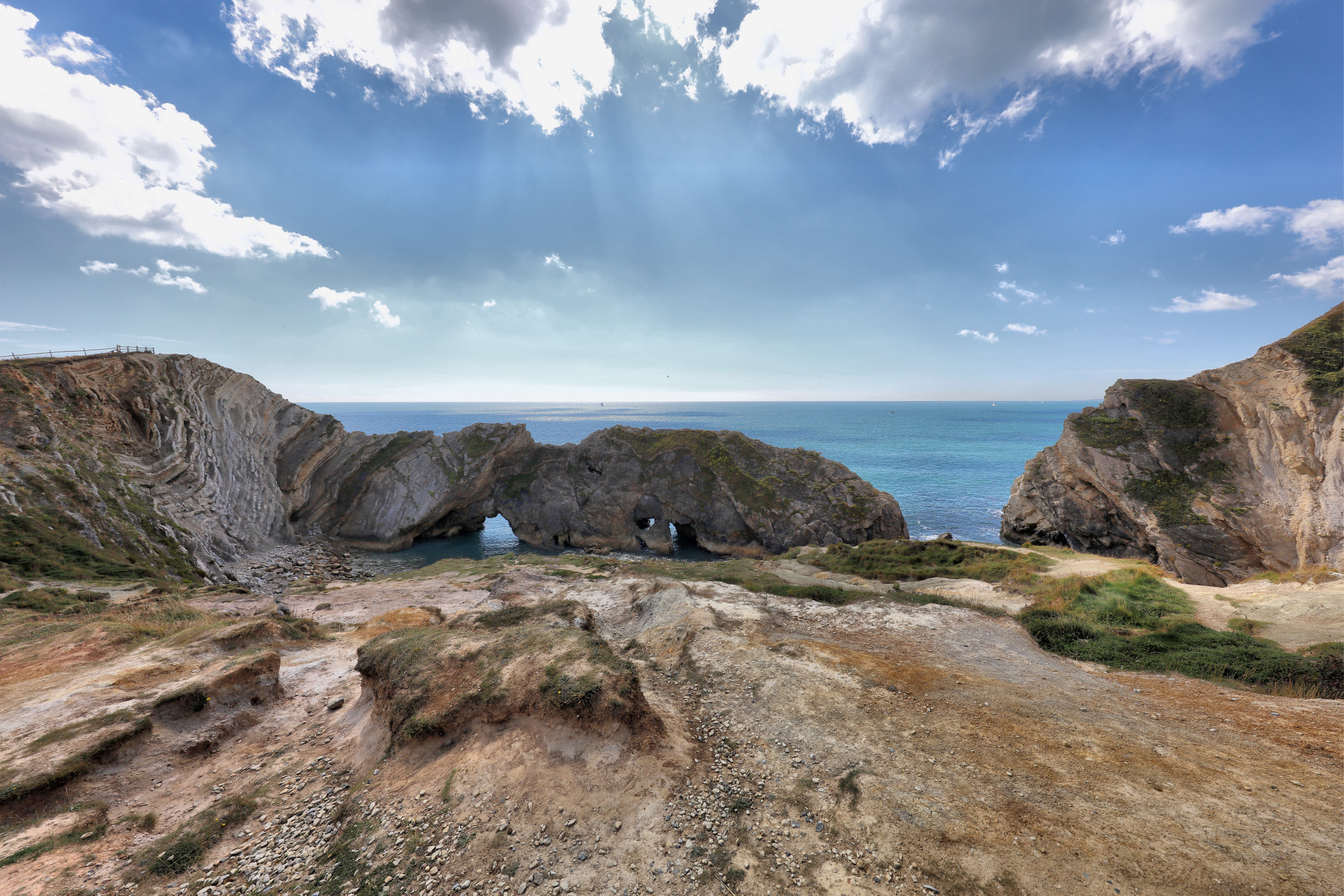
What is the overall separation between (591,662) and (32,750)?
33.7ft

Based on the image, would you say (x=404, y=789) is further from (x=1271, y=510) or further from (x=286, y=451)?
(x=286, y=451)

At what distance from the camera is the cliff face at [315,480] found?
27406 mm

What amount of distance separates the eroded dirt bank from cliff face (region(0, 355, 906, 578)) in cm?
2213

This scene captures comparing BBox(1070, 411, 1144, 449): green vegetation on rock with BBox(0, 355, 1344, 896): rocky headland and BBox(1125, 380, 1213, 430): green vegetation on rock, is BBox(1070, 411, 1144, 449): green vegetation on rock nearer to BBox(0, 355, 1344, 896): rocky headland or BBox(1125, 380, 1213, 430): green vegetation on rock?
BBox(1125, 380, 1213, 430): green vegetation on rock

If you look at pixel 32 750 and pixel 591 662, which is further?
pixel 591 662

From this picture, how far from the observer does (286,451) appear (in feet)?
165

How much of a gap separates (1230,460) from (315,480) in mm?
86666

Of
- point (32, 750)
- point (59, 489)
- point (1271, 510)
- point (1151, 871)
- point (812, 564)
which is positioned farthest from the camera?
point (812, 564)

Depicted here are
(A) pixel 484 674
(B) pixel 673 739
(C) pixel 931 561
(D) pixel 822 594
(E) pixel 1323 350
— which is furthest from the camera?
(C) pixel 931 561

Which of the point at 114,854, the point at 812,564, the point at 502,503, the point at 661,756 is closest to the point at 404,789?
the point at 114,854

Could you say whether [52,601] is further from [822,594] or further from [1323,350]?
[1323,350]

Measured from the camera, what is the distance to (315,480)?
53.3 metres

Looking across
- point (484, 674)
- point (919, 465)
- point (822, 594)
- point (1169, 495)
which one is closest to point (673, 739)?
point (484, 674)

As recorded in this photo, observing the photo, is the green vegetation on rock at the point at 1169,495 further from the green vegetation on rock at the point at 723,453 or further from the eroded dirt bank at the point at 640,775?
the eroded dirt bank at the point at 640,775
